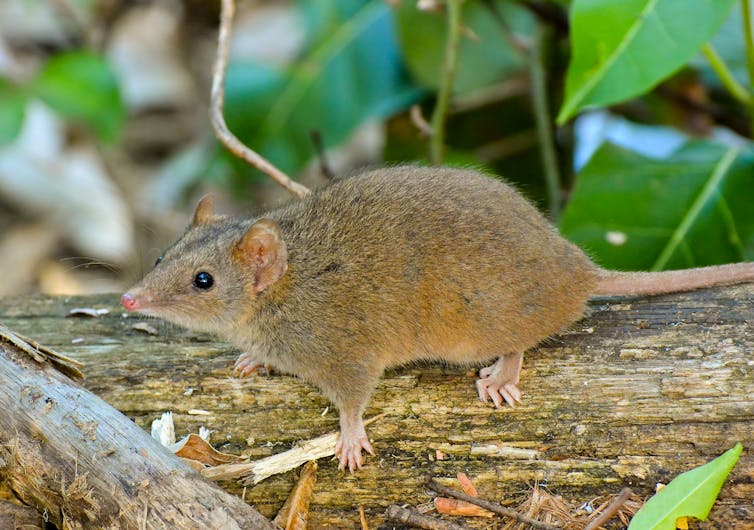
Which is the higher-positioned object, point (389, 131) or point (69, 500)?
point (389, 131)

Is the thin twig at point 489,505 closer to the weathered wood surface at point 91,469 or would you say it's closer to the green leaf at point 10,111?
the weathered wood surface at point 91,469

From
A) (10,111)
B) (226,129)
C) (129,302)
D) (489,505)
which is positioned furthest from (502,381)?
(10,111)

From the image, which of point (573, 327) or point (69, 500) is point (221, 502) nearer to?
point (69, 500)

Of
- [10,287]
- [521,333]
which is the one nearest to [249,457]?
[521,333]

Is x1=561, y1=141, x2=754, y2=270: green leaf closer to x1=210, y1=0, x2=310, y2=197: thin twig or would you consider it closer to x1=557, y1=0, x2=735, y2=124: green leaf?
x1=557, y1=0, x2=735, y2=124: green leaf

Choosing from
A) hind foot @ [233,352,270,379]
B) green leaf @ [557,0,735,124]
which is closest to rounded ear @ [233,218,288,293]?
hind foot @ [233,352,270,379]

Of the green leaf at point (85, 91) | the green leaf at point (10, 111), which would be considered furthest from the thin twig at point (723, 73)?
the green leaf at point (10, 111)
